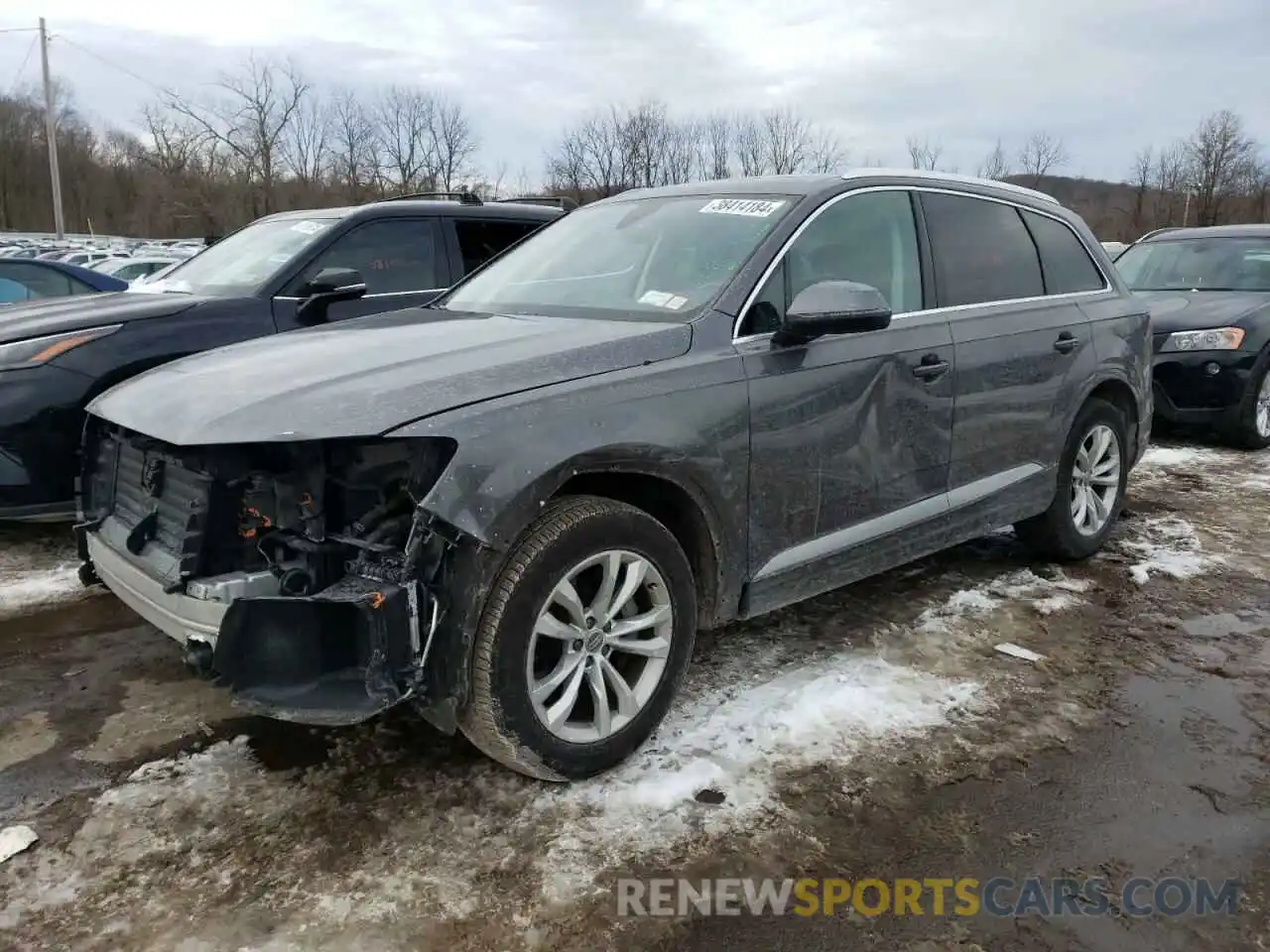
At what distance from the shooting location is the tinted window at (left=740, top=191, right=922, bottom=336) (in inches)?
130

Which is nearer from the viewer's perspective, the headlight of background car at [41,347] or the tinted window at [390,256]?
the headlight of background car at [41,347]

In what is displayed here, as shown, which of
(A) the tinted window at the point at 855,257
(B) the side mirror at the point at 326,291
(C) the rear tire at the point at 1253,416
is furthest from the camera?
(C) the rear tire at the point at 1253,416

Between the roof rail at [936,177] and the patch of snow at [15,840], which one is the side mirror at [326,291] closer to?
the roof rail at [936,177]

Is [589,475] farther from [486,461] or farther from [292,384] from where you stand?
[292,384]

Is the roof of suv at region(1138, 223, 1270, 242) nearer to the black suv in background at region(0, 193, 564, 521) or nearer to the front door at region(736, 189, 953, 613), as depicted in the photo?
the black suv in background at region(0, 193, 564, 521)

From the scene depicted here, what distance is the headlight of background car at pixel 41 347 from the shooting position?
14.0 feet

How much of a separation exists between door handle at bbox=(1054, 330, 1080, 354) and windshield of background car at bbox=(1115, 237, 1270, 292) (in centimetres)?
532

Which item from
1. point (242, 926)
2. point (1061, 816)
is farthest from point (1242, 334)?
point (242, 926)

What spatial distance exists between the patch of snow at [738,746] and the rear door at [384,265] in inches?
125

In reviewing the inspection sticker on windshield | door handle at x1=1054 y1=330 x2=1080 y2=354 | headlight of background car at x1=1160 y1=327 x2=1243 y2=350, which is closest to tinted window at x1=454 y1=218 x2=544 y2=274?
the inspection sticker on windshield

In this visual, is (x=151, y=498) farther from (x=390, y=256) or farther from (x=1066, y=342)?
(x=1066, y=342)

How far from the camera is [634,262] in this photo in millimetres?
3613

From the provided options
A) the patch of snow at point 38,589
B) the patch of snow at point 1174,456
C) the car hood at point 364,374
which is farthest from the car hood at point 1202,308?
the patch of snow at point 38,589

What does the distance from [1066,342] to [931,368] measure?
1.12 m
